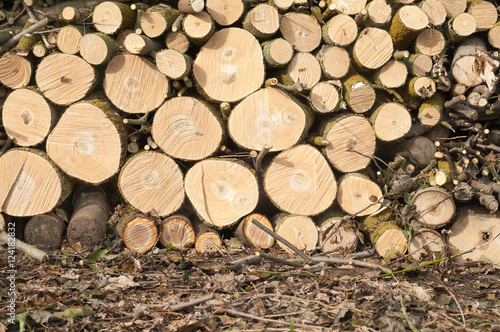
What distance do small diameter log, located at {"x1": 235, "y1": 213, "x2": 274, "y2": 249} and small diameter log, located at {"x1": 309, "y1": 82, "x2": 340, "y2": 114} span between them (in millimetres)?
1047

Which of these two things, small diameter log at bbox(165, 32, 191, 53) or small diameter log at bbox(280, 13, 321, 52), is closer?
small diameter log at bbox(165, 32, 191, 53)

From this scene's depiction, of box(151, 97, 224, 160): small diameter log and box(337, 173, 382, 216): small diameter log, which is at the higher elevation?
box(151, 97, 224, 160): small diameter log

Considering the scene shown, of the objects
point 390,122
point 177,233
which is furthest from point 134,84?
point 390,122

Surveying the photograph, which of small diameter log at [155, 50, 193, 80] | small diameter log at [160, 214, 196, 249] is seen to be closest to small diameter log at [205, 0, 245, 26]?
small diameter log at [155, 50, 193, 80]

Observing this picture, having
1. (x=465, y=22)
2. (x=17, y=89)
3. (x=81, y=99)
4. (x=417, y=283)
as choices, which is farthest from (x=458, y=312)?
(x=17, y=89)

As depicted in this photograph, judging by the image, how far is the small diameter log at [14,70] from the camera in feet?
11.5

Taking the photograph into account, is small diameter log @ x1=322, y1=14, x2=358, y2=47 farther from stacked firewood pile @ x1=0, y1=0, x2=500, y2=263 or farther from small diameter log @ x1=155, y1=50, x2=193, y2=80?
small diameter log @ x1=155, y1=50, x2=193, y2=80

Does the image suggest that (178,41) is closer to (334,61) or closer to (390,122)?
(334,61)

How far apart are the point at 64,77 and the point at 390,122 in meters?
2.73

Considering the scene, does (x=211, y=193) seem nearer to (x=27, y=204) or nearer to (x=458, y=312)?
(x=27, y=204)

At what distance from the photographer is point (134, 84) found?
346 centimetres

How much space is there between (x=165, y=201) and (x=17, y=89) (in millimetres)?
1519

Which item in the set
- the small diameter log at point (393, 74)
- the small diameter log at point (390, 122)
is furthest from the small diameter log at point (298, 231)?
the small diameter log at point (393, 74)

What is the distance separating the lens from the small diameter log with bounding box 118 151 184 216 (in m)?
3.43
